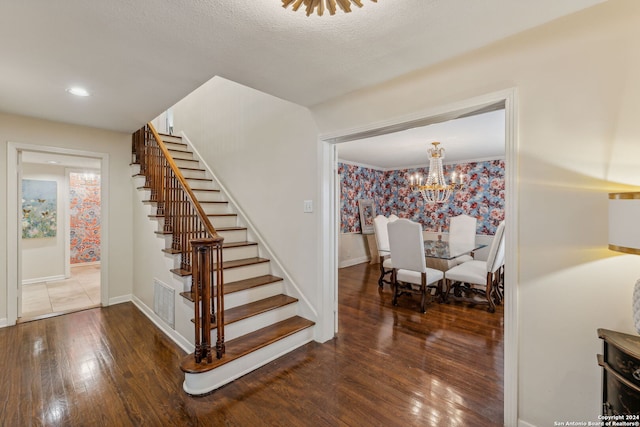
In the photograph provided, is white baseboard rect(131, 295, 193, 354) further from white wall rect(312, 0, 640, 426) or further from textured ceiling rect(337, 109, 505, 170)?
textured ceiling rect(337, 109, 505, 170)

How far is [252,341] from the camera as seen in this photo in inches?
93.6

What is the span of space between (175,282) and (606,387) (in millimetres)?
3042

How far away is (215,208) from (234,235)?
1.96 ft

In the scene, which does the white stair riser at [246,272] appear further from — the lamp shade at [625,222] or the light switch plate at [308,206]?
the lamp shade at [625,222]

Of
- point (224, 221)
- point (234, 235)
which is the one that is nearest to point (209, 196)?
point (224, 221)

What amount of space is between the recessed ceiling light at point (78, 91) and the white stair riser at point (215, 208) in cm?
163

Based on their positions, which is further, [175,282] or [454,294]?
[454,294]

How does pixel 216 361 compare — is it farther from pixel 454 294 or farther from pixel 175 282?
pixel 454 294

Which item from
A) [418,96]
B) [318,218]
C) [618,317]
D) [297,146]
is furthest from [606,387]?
[297,146]

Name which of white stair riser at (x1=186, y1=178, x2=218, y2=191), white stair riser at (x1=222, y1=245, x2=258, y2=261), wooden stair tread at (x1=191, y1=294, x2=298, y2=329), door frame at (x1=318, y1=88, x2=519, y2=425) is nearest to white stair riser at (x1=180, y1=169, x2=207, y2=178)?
white stair riser at (x1=186, y1=178, x2=218, y2=191)

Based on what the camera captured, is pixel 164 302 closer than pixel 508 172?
No

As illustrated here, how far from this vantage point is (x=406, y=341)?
2.74 m

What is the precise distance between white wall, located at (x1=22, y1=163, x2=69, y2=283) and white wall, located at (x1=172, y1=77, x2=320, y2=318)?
136 inches

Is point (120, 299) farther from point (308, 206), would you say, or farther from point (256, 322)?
point (308, 206)
